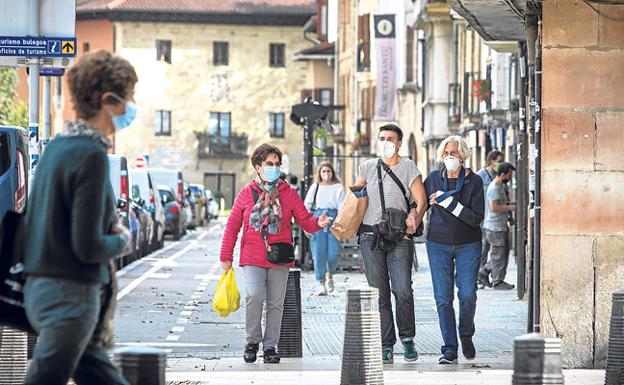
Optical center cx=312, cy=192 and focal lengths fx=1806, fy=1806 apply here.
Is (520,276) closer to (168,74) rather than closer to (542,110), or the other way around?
(542,110)

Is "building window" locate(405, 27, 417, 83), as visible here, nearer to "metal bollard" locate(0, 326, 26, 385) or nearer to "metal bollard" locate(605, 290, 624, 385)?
"metal bollard" locate(605, 290, 624, 385)

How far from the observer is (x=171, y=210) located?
50562 millimetres

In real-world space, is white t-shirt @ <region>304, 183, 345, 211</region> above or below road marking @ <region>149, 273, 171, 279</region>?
above

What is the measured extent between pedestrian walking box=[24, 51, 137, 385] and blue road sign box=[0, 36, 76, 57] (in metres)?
14.1

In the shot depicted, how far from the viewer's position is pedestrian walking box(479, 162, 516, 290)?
23.5 m

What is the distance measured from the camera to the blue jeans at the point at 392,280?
13719mm

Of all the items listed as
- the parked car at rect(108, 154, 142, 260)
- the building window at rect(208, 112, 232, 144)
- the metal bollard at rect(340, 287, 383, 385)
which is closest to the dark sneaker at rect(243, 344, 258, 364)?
the metal bollard at rect(340, 287, 383, 385)

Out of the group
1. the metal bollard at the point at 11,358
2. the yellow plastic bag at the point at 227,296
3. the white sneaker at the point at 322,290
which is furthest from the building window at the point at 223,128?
the metal bollard at the point at 11,358

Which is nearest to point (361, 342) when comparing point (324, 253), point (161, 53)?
point (324, 253)

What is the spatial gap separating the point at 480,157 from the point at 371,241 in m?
31.9

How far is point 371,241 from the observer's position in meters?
13.7

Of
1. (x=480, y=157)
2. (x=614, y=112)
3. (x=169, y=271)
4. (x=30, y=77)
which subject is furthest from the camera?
(x=480, y=157)

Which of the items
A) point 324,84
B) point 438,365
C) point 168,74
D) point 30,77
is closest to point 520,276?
point 30,77

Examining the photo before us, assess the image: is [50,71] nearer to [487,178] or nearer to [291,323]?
[487,178]
